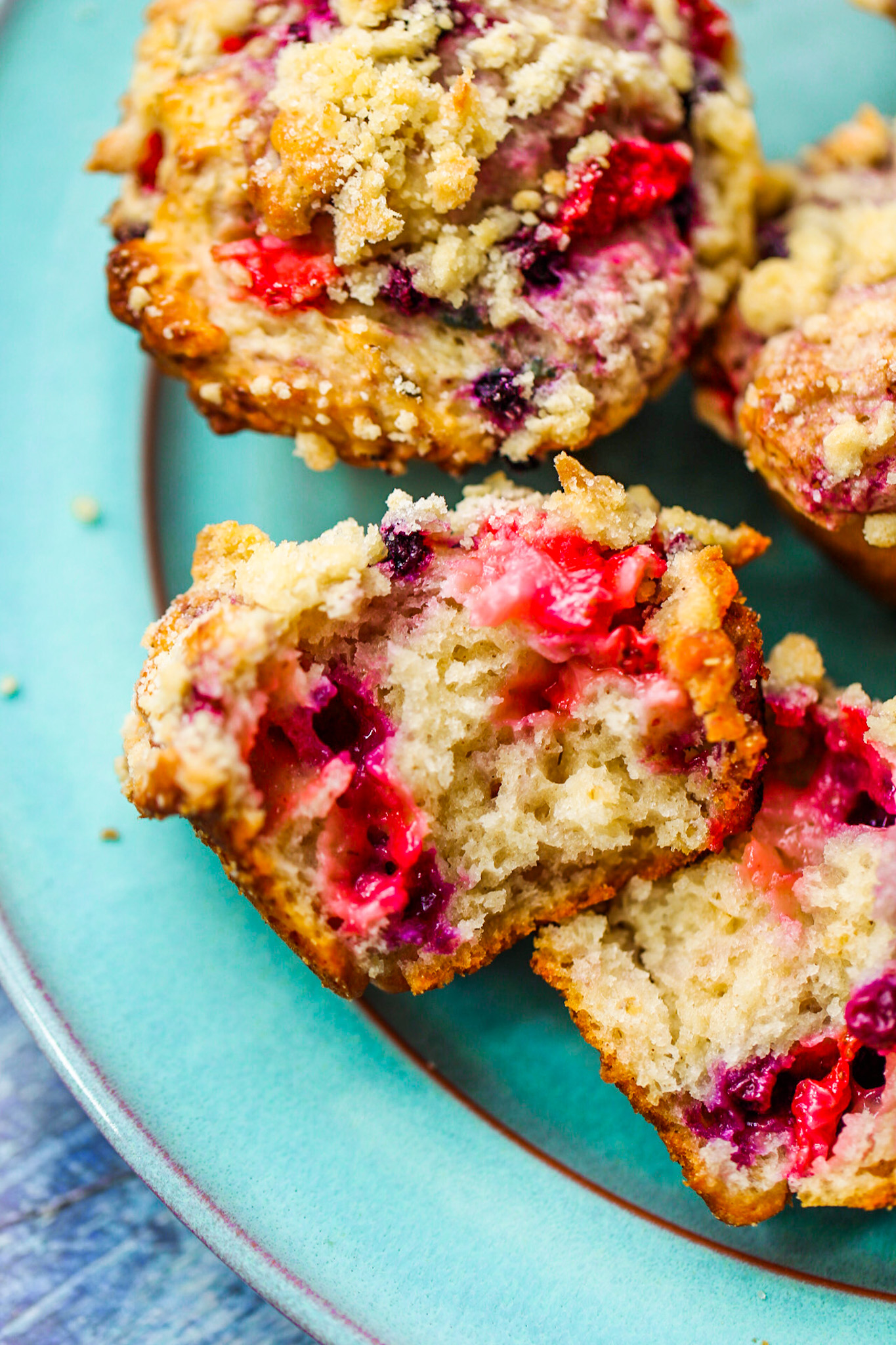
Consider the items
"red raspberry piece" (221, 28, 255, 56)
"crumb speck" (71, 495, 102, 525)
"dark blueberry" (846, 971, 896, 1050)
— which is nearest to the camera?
"dark blueberry" (846, 971, 896, 1050)

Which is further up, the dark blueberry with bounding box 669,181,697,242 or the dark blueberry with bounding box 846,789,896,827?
the dark blueberry with bounding box 669,181,697,242

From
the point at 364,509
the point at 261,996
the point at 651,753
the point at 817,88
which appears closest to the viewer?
the point at 651,753

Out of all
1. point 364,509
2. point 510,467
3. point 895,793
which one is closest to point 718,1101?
point 895,793

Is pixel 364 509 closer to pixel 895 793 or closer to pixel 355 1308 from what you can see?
pixel 895 793

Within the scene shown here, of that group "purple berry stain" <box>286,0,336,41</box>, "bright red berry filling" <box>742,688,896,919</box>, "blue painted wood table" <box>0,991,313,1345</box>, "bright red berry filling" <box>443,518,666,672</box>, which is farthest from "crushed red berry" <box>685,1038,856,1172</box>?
"purple berry stain" <box>286,0,336,41</box>

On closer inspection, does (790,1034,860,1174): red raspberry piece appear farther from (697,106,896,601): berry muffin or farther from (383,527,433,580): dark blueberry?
(383,527,433,580): dark blueberry

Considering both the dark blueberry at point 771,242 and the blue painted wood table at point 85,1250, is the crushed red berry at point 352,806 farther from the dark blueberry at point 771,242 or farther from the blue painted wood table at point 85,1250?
the dark blueberry at point 771,242
